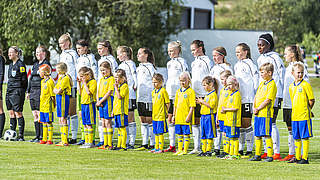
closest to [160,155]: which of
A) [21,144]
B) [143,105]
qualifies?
[143,105]

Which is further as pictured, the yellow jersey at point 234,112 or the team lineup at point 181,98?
the yellow jersey at point 234,112

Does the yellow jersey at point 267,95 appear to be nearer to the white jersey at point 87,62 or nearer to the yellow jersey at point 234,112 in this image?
the yellow jersey at point 234,112

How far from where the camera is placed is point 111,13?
37.8 m

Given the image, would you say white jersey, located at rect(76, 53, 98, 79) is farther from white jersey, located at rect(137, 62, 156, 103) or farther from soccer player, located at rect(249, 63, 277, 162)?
soccer player, located at rect(249, 63, 277, 162)

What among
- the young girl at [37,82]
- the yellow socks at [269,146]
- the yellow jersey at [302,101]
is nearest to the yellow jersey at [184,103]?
the yellow socks at [269,146]

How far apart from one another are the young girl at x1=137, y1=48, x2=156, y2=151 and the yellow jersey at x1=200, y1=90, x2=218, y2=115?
4.50 feet

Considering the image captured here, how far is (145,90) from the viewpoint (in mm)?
11875

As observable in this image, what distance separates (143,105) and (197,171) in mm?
3230

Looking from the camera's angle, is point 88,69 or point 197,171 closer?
point 197,171

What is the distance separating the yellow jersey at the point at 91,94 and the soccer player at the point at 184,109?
1.76 m

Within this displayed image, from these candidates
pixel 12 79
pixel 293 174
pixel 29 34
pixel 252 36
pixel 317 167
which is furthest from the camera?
pixel 252 36

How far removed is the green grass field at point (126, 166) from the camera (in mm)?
8547

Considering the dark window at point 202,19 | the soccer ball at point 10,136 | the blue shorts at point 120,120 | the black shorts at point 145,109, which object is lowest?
Answer: the soccer ball at point 10,136

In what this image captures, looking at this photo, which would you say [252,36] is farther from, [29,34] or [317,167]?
[317,167]
